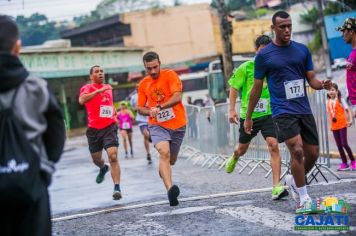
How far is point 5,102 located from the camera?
363 cm

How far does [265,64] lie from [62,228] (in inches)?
111

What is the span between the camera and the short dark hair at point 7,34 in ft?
12.3

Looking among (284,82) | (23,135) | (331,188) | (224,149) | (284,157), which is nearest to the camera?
(23,135)

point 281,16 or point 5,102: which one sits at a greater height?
point 281,16

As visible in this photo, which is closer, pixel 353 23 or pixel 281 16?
pixel 281 16

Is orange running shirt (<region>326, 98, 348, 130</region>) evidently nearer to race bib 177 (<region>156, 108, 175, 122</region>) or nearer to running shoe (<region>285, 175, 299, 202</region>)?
race bib 177 (<region>156, 108, 175, 122</region>)

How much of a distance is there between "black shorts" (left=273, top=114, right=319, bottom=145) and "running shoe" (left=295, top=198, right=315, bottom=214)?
64 centimetres

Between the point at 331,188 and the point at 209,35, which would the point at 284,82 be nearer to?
the point at 331,188

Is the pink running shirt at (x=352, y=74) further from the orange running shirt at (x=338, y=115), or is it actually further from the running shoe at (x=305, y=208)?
the orange running shirt at (x=338, y=115)

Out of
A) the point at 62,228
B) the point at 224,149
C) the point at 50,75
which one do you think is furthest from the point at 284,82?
the point at 50,75

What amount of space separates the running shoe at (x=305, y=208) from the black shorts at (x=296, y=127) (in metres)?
0.64

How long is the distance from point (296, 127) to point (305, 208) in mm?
804

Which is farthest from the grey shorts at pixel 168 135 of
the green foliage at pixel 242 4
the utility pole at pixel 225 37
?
the green foliage at pixel 242 4

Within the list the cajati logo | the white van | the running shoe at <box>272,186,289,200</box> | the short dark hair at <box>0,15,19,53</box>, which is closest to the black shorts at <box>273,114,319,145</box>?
the cajati logo
